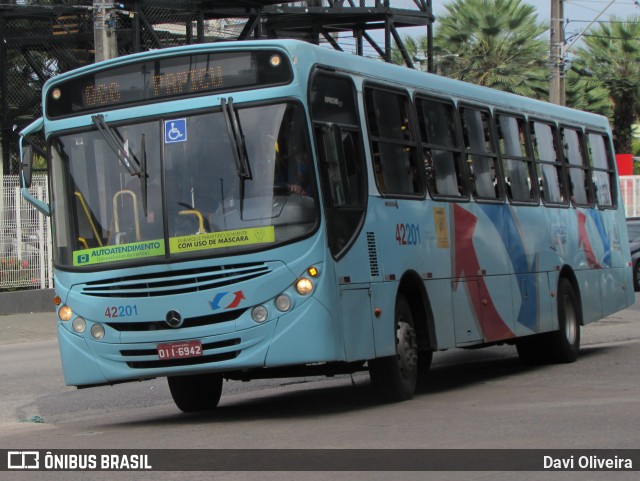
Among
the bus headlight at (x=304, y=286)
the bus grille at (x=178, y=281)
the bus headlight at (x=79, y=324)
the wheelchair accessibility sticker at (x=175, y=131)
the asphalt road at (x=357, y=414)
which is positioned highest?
the wheelchair accessibility sticker at (x=175, y=131)

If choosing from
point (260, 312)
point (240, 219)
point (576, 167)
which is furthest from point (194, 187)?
point (576, 167)

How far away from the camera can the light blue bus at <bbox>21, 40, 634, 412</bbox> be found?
32.2 ft

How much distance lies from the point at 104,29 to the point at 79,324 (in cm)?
1217

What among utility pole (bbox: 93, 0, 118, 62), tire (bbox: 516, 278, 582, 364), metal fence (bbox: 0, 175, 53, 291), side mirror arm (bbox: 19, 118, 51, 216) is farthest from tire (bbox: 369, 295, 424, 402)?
metal fence (bbox: 0, 175, 53, 291)

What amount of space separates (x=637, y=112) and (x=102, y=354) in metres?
42.3

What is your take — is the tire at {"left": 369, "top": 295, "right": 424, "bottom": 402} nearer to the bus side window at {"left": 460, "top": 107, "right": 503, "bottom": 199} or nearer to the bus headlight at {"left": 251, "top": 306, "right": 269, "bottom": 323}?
the bus headlight at {"left": 251, "top": 306, "right": 269, "bottom": 323}

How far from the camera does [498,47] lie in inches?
1618

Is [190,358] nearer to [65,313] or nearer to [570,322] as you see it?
[65,313]

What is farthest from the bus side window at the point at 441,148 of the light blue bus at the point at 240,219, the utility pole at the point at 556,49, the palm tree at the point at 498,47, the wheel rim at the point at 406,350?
the palm tree at the point at 498,47

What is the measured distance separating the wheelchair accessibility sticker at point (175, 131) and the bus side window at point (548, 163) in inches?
256

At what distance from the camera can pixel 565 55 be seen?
32.1m

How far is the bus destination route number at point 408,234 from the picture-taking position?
1132 cm

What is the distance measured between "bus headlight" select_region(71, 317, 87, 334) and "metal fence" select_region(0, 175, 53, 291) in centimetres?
1510

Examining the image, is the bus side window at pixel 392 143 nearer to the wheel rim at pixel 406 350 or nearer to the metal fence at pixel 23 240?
the wheel rim at pixel 406 350
